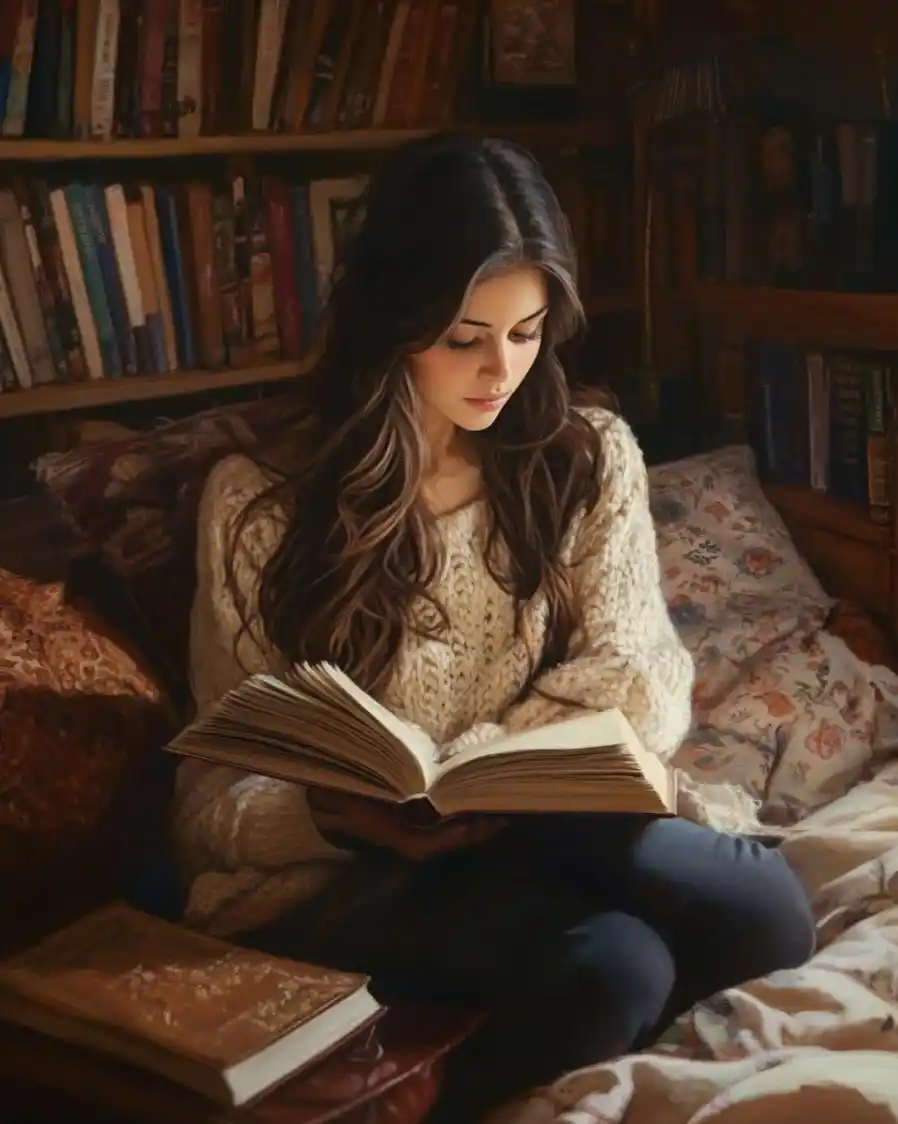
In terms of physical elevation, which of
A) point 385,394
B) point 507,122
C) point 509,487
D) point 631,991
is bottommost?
point 631,991

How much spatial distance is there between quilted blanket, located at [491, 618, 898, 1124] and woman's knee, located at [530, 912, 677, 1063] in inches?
1.0

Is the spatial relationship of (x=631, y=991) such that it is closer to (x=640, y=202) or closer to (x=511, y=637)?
(x=511, y=637)

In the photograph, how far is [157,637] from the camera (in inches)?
56.0

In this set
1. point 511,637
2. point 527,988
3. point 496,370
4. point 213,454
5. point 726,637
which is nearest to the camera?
point 527,988

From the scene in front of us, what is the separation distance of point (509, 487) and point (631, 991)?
52 cm

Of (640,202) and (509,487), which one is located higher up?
(640,202)

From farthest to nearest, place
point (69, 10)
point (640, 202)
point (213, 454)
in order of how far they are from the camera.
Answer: point (640, 202) < point (69, 10) < point (213, 454)

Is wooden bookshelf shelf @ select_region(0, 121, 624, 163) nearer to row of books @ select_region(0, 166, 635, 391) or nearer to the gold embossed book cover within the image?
row of books @ select_region(0, 166, 635, 391)

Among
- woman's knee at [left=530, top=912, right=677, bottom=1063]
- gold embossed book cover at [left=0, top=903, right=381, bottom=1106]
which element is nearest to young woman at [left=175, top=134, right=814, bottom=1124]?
woman's knee at [left=530, top=912, right=677, bottom=1063]

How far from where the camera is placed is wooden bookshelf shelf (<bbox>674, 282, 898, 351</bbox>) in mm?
1809

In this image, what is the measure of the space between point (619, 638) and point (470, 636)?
146 millimetres

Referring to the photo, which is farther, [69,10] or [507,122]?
[507,122]

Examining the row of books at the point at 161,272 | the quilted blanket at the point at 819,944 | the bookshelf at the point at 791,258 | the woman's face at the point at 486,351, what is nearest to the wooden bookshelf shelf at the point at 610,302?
the bookshelf at the point at 791,258

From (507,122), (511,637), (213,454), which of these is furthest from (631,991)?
(507,122)
